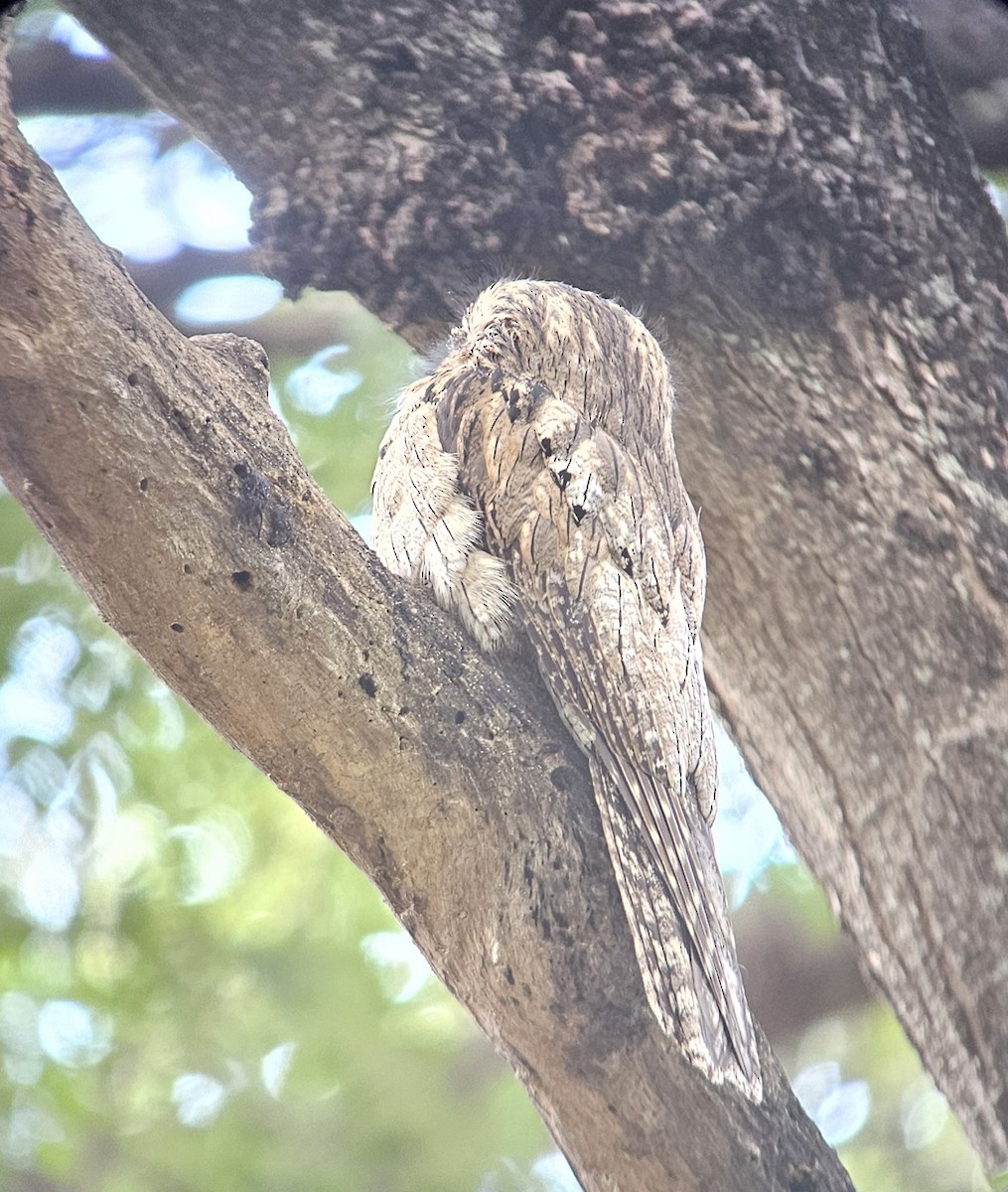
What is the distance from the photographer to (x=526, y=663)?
2.32 meters

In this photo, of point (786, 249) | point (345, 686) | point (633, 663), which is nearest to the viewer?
point (345, 686)

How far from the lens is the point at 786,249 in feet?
8.45

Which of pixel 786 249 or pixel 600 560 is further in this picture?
pixel 786 249

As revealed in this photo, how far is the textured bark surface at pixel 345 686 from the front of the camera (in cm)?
171

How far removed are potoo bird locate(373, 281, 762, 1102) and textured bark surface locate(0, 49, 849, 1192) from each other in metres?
0.08

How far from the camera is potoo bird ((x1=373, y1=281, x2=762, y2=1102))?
6.57ft

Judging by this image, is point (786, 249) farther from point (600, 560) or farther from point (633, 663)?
point (633, 663)

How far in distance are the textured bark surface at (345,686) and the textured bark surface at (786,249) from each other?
883mm

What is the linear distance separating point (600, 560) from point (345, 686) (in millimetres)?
648

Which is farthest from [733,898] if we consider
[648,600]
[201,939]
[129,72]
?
[129,72]

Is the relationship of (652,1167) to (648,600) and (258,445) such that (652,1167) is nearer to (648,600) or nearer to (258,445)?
(648,600)

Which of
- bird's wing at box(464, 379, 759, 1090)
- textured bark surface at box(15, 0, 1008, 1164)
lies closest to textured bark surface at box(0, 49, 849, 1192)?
bird's wing at box(464, 379, 759, 1090)

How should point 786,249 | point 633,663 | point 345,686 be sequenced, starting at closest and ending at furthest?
point 345,686 < point 633,663 < point 786,249

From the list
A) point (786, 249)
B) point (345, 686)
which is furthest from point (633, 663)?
point (786, 249)
